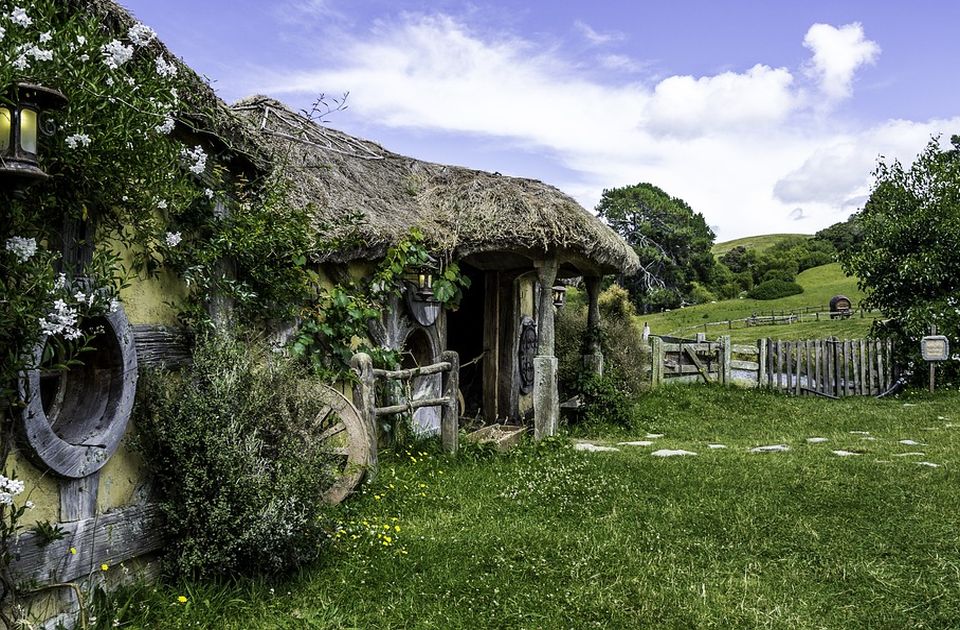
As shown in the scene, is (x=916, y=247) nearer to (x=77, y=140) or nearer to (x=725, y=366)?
(x=725, y=366)

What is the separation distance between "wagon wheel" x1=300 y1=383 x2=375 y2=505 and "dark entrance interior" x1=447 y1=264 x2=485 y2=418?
5.83 m

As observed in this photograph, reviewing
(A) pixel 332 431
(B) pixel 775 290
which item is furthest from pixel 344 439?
(B) pixel 775 290

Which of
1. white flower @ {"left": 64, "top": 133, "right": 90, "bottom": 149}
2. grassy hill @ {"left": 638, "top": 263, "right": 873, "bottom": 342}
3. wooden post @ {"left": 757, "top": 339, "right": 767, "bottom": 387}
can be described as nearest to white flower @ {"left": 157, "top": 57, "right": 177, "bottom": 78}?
white flower @ {"left": 64, "top": 133, "right": 90, "bottom": 149}

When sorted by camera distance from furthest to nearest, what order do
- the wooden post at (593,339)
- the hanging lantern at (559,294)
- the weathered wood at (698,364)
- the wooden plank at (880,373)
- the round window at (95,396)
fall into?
the weathered wood at (698,364) → the wooden plank at (880,373) → the hanging lantern at (559,294) → the wooden post at (593,339) → the round window at (95,396)

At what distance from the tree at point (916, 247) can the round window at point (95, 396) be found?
45.1 ft

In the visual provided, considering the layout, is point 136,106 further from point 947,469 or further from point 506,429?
point 947,469

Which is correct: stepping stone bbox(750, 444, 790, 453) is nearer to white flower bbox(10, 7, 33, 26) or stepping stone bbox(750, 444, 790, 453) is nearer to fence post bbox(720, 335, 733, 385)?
fence post bbox(720, 335, 733, 385)

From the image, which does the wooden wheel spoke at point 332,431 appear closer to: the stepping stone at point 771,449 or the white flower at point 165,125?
the white flower at point 165,125

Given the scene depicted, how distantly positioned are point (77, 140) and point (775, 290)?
45.4 m

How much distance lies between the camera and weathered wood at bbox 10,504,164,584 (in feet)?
9.87

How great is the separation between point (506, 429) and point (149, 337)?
5.50m

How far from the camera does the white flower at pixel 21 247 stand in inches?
108

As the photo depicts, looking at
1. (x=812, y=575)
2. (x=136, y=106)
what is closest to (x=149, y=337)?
(x=136, y=106)

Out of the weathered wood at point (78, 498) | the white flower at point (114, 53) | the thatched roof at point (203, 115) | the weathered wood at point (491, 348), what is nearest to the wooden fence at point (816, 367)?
the weathered wood at point (491, 348)
